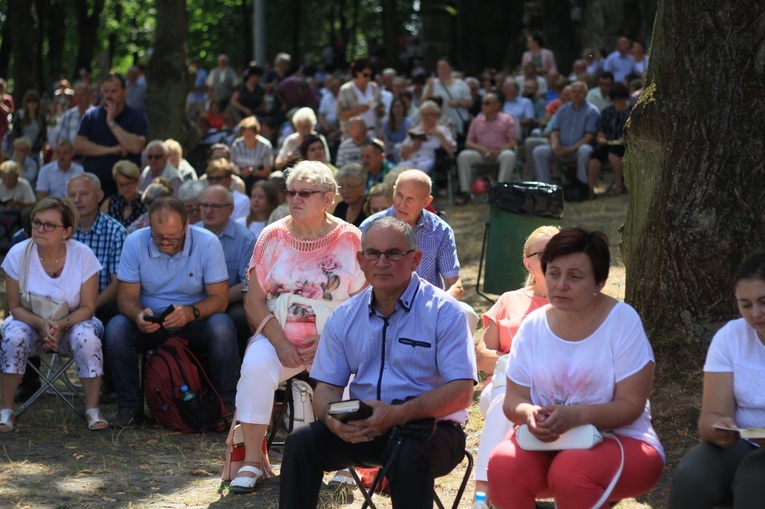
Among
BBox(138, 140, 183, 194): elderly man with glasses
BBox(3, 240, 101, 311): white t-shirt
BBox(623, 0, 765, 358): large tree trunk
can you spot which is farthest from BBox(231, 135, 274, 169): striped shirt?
BBox(623, 0, 765, 358): large tree trunk

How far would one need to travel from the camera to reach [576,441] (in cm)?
414

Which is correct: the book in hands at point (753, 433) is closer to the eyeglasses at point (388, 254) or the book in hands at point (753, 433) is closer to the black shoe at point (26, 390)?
the eyeglasses at point (388, 254)

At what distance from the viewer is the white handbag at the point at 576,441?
408cm

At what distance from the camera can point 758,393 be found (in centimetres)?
416

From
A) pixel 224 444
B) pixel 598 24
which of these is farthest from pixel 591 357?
pixel 598 24

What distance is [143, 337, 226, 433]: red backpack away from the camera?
694 cm

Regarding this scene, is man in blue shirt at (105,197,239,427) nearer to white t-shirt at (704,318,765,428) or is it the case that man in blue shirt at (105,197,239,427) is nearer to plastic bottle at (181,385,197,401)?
plastic bottle at (181,385,197,401)

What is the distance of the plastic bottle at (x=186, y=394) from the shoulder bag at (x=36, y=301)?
0.96 m

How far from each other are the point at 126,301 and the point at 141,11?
119 feet

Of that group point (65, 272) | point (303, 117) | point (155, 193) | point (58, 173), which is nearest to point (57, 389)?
point (65, 272)

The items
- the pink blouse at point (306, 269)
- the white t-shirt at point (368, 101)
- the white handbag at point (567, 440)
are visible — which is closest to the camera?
the white handbag at point (567, 440)

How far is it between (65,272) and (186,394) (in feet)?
3.90

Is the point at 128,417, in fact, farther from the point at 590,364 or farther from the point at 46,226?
the point at 590,364

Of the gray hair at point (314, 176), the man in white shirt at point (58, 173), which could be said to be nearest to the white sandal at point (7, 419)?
the gray hair at point (314, 176)
